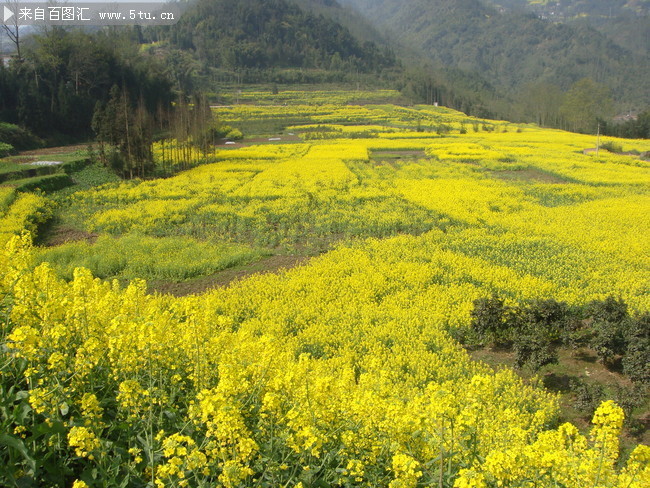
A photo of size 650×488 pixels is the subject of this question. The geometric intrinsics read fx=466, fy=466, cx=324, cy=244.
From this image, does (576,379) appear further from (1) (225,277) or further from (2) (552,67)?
(2) (552,67)

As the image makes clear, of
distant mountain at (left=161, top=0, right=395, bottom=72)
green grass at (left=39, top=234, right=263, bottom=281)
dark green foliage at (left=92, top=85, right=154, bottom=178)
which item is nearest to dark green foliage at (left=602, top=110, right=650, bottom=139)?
dark green foliage at (left=92, top=85, right=154, bottom=178)

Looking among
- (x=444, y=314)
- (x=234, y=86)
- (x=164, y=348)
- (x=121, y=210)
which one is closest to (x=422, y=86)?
(x=234, y=86)

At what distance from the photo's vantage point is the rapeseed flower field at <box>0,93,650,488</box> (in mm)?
3271

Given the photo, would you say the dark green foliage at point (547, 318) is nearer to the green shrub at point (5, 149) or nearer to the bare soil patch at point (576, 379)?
the bare soil patch at point (576, 379)

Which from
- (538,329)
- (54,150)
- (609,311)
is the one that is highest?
(54,150)

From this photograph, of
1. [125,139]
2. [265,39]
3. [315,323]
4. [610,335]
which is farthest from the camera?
[265,39]

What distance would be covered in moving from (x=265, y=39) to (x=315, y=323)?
111m

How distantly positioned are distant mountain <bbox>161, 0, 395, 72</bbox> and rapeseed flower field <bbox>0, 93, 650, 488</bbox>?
78501mm

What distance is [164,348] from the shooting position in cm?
429

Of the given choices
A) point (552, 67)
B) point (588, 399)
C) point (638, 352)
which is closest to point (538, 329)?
point (638, 352)

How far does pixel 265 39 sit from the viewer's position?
108m

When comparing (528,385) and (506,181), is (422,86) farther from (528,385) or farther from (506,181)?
(528,385)

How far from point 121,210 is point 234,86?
72.1m

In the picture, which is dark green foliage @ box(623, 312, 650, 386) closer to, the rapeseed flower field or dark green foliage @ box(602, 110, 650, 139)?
the rapeseed flower field
